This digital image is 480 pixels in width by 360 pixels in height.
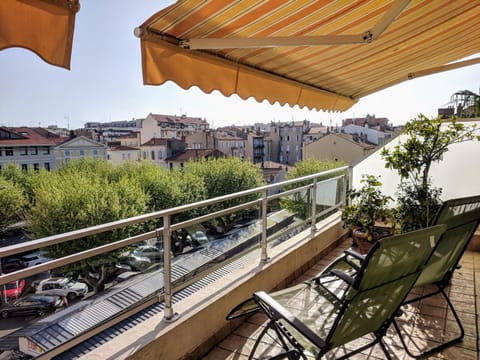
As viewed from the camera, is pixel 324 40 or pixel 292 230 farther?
pixel 292 230

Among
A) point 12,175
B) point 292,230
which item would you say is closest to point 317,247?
point 292,230

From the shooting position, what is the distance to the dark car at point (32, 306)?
1451mm

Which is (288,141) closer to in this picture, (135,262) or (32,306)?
(135,262)

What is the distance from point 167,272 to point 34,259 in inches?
33.7

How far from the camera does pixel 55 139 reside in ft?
153

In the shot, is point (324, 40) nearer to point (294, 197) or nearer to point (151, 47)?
point (151, 47)

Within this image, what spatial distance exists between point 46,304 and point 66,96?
6922cm

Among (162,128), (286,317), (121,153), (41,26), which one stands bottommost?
(121,153)

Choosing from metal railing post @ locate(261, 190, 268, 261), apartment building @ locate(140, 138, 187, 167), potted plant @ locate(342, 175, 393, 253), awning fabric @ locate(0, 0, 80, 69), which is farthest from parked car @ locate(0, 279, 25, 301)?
apartment building @ locate(140, 138, 187, 167)

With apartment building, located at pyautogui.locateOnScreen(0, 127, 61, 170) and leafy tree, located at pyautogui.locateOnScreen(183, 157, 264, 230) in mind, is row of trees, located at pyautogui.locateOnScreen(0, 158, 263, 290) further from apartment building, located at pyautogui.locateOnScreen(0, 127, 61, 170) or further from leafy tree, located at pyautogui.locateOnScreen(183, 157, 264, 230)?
apartment building, located at pyautogui.locateOnScreen(0, 127, 61, 170)

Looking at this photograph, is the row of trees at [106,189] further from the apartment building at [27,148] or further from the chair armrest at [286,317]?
the chair armrest at [286,317]

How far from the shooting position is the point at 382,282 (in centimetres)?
175

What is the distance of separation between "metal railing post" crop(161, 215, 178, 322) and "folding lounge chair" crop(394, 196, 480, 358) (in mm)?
1593

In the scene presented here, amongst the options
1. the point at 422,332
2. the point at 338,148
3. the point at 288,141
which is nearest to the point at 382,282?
the point at 422,332
